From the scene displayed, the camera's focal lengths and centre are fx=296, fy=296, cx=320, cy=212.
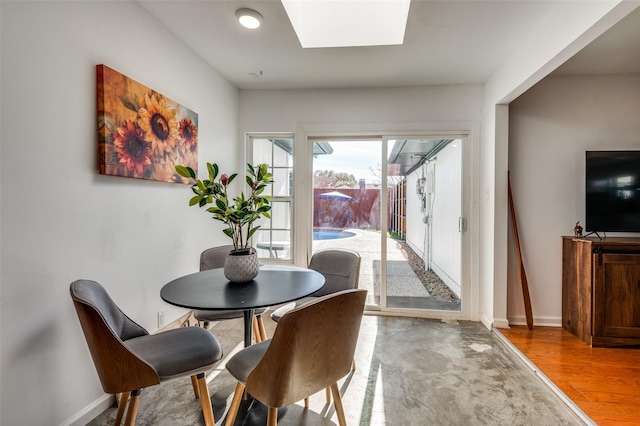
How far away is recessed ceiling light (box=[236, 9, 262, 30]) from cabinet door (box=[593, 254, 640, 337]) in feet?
11.1

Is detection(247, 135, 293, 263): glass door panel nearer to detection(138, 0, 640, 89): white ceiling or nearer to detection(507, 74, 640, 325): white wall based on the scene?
detection(138, 0, 640, 89): white ceiling

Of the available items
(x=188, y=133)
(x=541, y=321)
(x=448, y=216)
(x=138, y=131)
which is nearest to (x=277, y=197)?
(x=188, y=133)

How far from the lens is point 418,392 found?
199 centimetres

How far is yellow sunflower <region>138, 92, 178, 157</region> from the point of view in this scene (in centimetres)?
202

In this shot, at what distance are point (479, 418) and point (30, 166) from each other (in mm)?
2738

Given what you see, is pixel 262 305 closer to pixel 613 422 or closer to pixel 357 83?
pixel 613 422

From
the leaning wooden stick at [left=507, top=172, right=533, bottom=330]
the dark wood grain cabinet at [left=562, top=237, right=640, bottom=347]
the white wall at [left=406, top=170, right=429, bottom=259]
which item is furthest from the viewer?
the white wall at [left=406, top=170, right=429, bottom=259]

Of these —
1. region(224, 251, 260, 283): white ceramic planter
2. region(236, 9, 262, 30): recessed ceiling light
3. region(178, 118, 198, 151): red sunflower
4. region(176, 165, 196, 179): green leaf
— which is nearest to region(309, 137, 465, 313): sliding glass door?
region(178, 118, 198, 151): red sunflower

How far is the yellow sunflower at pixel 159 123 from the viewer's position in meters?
2.02

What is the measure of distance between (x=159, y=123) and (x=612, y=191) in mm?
4042

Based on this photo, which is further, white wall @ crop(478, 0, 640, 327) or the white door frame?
the white door frame

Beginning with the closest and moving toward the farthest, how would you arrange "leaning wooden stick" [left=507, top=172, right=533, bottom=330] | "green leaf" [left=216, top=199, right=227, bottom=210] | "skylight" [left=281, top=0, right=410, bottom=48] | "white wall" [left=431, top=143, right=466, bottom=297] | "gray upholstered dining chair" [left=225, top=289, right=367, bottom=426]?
"gray upholstered dining chair" [left=225, top=289, right=367, bottom=426]
"green leaf" [left=216, top=199, right=227, bottom=210]
"skylight" [left=281, top=0, right=410, bottom=48]
"leaning wooden stick" [left=507, top=172, right=533, bottom=330]
"white wall" [left=431, top=143, right=466, bottom=297]

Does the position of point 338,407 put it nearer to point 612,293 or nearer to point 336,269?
point 336,269

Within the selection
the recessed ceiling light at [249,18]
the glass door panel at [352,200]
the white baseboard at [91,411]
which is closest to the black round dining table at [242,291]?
the white baseboard at [91,411]
